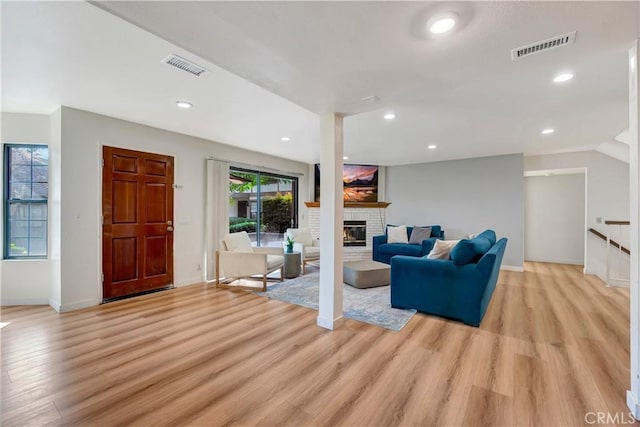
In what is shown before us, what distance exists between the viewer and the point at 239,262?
4445 millimetres

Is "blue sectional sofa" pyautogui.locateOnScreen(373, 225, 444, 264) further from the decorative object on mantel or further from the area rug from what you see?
the area rug

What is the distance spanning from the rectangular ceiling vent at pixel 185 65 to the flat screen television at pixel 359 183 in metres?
4.93

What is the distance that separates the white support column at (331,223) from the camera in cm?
298

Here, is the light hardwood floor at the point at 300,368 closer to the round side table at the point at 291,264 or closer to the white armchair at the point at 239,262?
the white armchair at the point at 239,262

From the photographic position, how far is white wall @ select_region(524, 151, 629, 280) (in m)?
5.25

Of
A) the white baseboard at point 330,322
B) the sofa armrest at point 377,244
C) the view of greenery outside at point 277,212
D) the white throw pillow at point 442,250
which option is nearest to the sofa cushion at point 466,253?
the white throw pillow at point 442,250

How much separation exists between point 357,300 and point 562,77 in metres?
3.22

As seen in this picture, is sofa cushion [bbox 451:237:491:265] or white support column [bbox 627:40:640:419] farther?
sofa cushion [bbox 451:237:491:265]

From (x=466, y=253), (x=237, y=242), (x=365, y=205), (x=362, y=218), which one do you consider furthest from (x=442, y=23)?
(x=362, y=218)

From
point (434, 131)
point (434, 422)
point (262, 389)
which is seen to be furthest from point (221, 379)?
point (434, 131)

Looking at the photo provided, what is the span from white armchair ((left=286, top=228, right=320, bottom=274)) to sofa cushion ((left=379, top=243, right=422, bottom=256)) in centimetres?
148

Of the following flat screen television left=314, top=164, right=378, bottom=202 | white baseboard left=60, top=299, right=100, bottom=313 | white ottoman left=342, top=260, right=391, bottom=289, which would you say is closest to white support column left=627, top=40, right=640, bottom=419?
white ottoman left=342, top=260, right=391, bottom=289

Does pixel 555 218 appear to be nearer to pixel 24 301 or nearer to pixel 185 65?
pixel 185 65

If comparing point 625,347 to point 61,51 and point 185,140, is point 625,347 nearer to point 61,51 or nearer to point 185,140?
point 61,51
